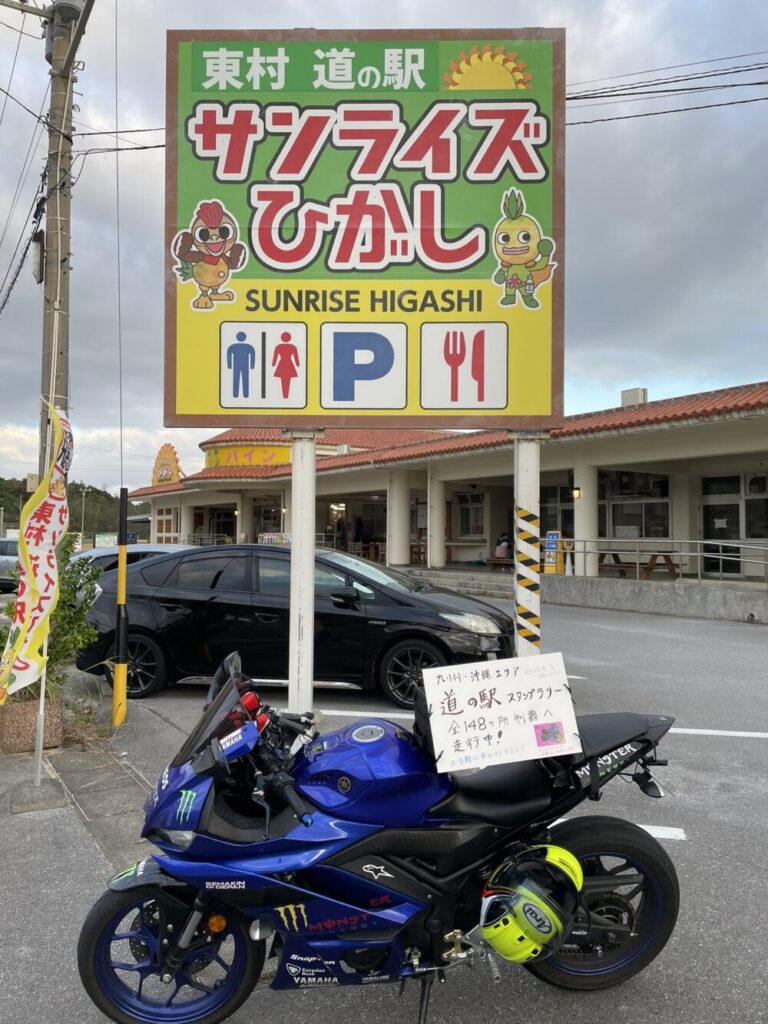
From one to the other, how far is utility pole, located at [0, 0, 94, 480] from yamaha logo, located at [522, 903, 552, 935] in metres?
6.84

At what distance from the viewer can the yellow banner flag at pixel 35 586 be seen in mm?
4711

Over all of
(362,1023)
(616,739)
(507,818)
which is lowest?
(362,1023)

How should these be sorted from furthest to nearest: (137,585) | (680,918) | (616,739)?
(137,585) < (680,918) < (616,739)

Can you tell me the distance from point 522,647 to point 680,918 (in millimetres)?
2916

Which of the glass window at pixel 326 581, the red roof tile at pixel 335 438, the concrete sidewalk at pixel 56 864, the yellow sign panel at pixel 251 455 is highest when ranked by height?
the red roof tile at pixel 335 438

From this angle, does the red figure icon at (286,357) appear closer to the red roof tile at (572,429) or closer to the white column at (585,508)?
the red roof tile at (572,429)

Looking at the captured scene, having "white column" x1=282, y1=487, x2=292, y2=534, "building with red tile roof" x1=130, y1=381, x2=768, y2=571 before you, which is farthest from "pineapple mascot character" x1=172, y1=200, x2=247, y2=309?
"white column" x1=282, y1=487, x2=292, y2=534

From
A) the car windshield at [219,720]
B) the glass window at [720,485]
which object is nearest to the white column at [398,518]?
the glass window at [720,485]

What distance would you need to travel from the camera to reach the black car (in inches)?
267

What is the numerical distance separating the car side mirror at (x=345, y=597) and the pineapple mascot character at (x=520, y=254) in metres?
2.90

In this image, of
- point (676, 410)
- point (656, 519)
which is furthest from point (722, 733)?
point (656, 519)

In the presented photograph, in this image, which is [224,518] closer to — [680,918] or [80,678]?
[80,678]

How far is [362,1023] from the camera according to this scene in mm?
2479

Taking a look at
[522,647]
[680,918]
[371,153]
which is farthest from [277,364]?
[680,918]
